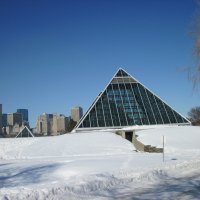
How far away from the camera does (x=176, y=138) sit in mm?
30422

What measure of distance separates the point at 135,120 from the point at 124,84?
254 inches

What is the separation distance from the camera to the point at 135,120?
4119 cm

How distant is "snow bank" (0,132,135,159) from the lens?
88.6 ft

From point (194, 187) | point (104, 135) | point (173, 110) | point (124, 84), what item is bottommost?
point (194, 187)

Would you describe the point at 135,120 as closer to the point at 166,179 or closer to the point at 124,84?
the point at 124,84

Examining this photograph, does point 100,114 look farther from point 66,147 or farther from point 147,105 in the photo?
point 66,147

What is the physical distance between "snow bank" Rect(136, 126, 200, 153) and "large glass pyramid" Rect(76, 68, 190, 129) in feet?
21.6

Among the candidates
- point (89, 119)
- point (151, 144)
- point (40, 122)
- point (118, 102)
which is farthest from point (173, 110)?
point (40, 122)

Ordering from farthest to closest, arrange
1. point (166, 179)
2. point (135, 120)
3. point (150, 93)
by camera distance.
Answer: point (150, 93) → point (135, 120) → point (166, 179)

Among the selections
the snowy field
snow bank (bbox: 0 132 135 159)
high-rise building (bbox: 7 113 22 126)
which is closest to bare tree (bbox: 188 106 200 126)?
snow bank (bbox: 0 132 135 159)

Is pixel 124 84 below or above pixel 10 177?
above

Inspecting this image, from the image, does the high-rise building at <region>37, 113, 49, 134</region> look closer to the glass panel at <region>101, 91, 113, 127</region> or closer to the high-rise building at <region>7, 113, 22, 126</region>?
the high-rise building at <region>7, 113, 22, 126</region>

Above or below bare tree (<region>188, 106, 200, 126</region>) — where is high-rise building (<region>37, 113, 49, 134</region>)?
above

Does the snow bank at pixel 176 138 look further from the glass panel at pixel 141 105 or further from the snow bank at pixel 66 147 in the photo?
the glass panel at pixel 141 105
